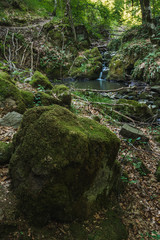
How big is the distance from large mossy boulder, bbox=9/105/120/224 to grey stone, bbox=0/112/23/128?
138cm

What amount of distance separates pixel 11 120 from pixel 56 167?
2396 millimetres

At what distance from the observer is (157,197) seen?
3674mm

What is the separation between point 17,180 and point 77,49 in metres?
17.1

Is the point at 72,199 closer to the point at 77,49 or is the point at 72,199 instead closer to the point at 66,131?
the point at 66,131

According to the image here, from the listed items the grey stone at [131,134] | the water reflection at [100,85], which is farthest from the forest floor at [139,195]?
the water reflection at [100,85]

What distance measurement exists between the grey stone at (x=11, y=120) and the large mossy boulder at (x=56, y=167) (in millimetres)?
1376

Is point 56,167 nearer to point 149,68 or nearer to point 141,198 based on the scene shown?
point 141,198

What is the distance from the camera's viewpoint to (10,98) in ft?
13.8

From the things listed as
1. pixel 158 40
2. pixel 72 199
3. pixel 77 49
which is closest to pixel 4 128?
pixel 72 199

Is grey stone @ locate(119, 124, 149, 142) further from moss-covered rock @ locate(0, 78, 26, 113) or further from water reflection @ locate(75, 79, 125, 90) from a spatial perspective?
water reflection @ locate(75, 79, 125, 90)

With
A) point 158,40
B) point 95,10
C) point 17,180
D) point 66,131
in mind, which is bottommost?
point 17,180

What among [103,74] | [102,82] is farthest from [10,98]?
[103,74]

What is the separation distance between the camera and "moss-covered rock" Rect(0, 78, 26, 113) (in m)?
4.12

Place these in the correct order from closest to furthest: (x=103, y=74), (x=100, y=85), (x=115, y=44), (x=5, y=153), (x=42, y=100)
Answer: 1. (x=5, y=153)
2. (x=42, y=100)
3. (x=100, y=85)
4. (x=103, y=74)
5. (x=115, y=44)
